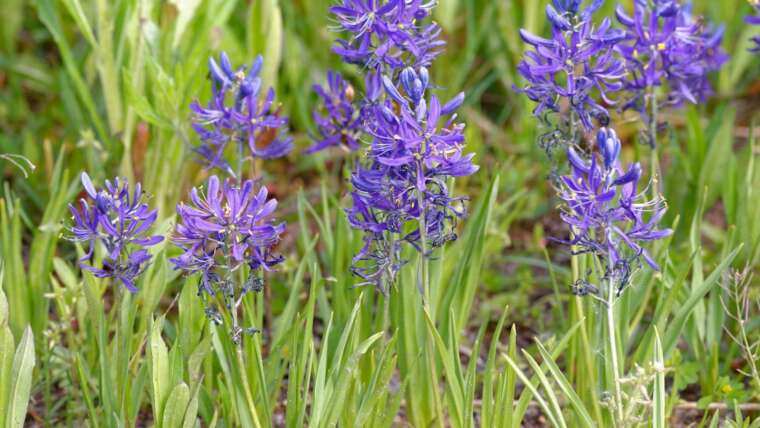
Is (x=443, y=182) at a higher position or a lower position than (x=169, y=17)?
lower

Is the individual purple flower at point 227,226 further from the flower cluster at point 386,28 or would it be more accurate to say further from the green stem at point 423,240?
the flower cluster at point 386,28

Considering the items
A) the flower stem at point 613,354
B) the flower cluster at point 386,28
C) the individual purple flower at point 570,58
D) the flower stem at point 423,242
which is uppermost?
the flower cluster at point 386,28

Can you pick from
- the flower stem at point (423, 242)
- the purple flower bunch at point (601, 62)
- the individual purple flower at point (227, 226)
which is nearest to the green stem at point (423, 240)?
the flower stem at point (423, 242)

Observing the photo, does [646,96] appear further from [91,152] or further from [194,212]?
[91,152]

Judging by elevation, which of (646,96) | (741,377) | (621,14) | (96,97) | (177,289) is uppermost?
(96,97)

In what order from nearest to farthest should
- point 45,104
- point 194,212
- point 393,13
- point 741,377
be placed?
1. point 194,212
2. point 393,13
3. point 741,377
4. point 45,104

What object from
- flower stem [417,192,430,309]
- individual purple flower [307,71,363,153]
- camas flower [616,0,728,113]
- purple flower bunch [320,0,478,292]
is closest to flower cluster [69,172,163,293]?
purple flower bunch [320,0,478,292]

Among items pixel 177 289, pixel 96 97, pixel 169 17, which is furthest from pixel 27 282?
pixel 96 97
